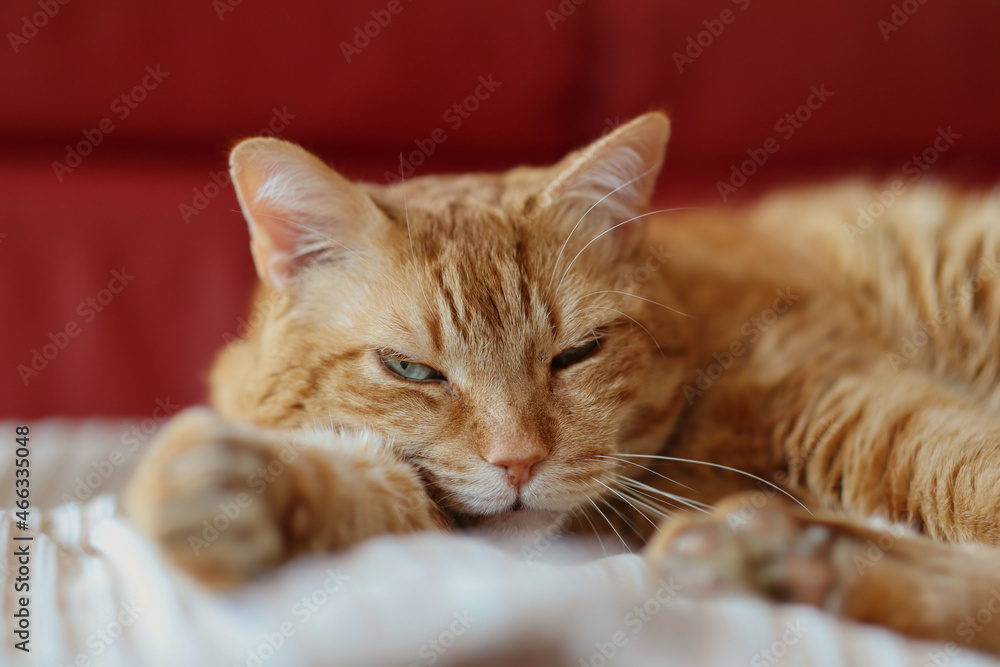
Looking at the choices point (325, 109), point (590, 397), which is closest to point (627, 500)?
point (590, 397)

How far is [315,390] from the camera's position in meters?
1.12

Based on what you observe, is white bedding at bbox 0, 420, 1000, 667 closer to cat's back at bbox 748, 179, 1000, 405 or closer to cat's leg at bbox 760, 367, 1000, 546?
cat's leg at bbox 760, 367, 1000, 546

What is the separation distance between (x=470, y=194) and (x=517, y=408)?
475 millimetres

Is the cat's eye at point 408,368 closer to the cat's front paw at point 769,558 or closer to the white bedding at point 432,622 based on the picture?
the white bedding at point 432,622

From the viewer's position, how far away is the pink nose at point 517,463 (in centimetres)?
98

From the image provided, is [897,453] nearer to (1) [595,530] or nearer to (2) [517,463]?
(1) [595,530]

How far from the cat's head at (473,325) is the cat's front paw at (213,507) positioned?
345 mm

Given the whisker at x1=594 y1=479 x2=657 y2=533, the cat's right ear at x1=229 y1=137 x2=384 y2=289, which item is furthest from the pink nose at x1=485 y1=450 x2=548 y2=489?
the cat's right ear at x1=229 y1=137 x2=384 y2=289

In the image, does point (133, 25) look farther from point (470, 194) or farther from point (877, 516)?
point (877, 516)

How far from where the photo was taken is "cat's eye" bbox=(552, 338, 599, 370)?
1.14 metres

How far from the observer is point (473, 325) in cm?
107

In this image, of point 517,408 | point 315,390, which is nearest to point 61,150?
point 315,390

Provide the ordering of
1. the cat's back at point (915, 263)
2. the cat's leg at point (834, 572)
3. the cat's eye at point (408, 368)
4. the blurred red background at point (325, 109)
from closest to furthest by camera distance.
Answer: the cat's leg at point (834, 572) < the cat's eye at point (408, 368) < the cat's back at point (915, 263) < the blurred red background at point (325, 109)

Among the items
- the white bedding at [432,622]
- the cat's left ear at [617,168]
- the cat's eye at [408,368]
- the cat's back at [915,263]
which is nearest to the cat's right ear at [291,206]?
the cat's eye at [408,368]
